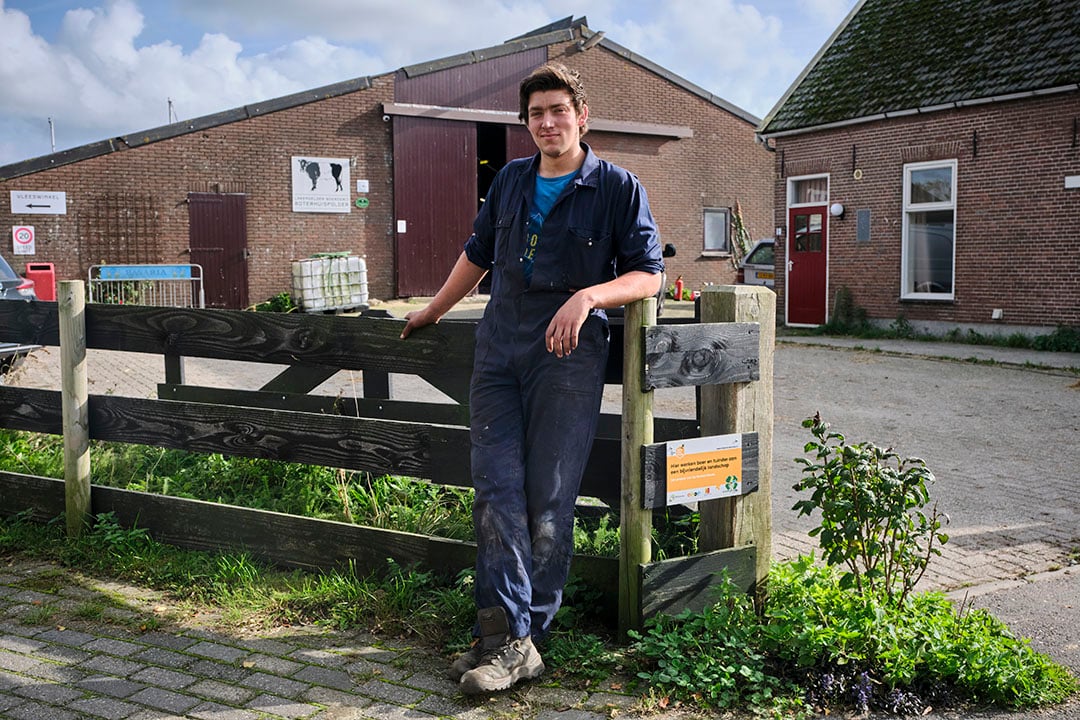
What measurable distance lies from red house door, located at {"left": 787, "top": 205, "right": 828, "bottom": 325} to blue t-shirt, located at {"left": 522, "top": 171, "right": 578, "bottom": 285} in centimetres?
1708

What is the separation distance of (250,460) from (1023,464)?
18.2 feet

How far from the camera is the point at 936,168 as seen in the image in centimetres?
1784

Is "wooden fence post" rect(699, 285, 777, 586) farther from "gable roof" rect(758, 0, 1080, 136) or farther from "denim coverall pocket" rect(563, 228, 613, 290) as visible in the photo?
"gable roof" rect(758, 0, 1080, 136)

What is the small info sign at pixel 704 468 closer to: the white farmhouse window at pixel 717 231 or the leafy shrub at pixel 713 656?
the leafy shrub at pixel 713 656

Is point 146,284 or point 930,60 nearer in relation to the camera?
→ point 930,60

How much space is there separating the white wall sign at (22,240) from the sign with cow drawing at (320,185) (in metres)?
5.95

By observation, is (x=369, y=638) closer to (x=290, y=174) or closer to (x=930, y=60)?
(x=930, y=60)

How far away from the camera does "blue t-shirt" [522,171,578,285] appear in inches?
146

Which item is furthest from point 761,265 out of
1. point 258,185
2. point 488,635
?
point 488,635

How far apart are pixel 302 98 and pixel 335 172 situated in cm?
193

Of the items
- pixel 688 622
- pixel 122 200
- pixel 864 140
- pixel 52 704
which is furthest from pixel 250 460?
pixel 122 200

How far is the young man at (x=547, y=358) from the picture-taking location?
143 inches

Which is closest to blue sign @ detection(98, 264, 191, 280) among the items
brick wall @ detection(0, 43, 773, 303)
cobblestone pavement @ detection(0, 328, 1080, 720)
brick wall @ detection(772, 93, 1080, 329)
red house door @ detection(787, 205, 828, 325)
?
brick wall @ detection(0, 43, 773, 303)

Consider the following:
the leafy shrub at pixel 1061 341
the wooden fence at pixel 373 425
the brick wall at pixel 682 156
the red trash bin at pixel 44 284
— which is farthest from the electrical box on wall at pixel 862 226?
the wooden fence at pixel 373 425
